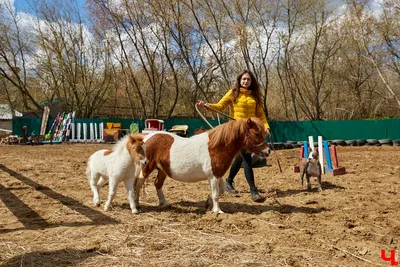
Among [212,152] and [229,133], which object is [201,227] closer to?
[212,152]

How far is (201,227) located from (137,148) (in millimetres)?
1392

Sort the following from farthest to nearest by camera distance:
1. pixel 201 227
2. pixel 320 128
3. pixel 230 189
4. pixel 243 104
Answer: pixel 320 128 < pixel 230 189 < pixel 243 104 < pixel 201 227

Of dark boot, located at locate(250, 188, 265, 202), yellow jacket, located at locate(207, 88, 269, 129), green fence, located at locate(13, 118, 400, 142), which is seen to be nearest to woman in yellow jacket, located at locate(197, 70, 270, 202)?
yellow jacket, located at locate(207, 88, 269, 129)

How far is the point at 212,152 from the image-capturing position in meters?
5.02

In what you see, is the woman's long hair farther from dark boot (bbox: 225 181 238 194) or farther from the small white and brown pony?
the small white and brown pony

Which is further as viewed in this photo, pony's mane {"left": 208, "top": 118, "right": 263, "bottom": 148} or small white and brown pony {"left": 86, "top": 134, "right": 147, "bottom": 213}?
pony's mane {"left": 208, "top": 118, "right": 263, "bottom": 148}

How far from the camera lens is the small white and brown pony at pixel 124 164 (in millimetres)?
4871

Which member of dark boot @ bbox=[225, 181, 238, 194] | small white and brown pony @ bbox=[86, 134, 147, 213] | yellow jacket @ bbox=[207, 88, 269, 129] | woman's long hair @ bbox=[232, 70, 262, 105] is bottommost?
dark boot @ bbox=[225, 181, 238, 194]

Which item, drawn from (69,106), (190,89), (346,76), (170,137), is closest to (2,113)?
(69,106)

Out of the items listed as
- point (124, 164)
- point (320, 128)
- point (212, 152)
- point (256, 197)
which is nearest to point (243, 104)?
point (212, 152)

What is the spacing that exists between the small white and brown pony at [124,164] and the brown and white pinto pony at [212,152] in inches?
11.9

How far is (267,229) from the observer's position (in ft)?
13.9

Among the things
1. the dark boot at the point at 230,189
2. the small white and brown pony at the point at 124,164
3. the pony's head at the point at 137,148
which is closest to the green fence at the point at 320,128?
the dark boot at the point at 230,189

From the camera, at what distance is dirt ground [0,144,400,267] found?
10.9 ft
